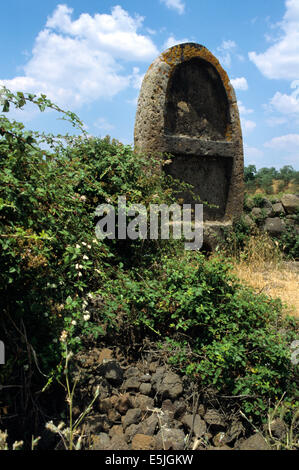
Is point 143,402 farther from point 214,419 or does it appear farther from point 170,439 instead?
point 214,419

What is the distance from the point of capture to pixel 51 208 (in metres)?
2.80

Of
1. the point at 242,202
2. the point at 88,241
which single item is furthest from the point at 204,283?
the point at 242,202

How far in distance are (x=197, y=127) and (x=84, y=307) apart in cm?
461

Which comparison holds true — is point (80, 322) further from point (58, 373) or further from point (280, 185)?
point (280, 185)

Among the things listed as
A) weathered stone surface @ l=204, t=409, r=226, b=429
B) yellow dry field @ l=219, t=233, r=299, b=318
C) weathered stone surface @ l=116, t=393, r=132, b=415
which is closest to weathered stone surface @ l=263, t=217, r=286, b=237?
yellow dry field @ l=219, t=233, r=299, b=318

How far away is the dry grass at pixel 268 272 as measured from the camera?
170 inches

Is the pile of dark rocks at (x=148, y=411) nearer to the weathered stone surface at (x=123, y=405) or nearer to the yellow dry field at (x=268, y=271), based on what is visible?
the weathered stone surface at (x=123, y=405)

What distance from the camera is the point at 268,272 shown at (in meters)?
5.49

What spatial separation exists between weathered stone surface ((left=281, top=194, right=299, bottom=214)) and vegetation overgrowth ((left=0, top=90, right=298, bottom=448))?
15.1 feet

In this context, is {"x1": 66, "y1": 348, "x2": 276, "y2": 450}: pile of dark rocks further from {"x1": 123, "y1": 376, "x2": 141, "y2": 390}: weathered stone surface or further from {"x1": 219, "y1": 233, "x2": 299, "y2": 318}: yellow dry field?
{"x1": 219, "y1": 233, "x2": 299, "y2": 318}: yellow dry field

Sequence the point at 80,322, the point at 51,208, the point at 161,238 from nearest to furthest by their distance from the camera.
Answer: the point at 80,322 → the point at 51,208 → the point at 161,238

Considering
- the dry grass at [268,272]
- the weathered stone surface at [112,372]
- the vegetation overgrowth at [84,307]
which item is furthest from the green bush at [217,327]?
the dry grass at [268,272]

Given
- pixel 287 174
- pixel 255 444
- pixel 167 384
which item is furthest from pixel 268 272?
pixel 287 174
